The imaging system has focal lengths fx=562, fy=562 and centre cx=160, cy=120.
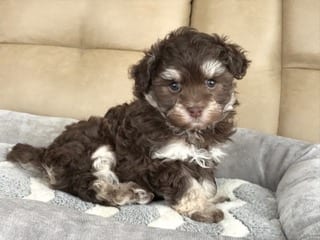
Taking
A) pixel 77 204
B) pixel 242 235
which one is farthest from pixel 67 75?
pixel 242 235

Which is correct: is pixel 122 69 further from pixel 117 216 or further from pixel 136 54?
pixel 117 216

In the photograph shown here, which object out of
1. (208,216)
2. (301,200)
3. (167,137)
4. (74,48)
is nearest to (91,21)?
(74,48)

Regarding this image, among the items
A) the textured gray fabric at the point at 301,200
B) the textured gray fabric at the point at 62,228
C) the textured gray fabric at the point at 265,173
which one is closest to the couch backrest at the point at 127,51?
the textured gray fabric at the point at 265,173

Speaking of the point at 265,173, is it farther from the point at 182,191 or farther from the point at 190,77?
the point at 190,77

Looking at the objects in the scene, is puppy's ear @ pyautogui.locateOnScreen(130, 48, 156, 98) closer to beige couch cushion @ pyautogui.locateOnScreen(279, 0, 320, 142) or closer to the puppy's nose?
the puppy's nose

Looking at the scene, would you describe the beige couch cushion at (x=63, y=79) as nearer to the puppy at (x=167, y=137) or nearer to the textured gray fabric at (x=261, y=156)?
the textured gray fabric at (x=261, y=156)
